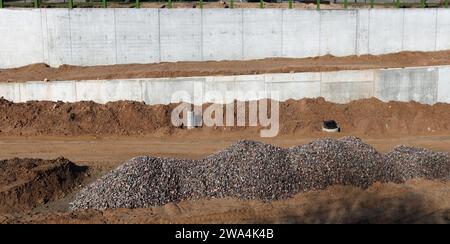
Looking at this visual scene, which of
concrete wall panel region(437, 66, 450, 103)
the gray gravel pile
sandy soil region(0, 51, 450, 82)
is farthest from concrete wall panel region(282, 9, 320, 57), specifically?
the gray gravel pile

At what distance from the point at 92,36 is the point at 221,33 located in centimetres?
578

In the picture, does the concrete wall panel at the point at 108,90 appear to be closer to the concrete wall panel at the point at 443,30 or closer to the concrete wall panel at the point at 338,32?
the concrete wall panel at the point at 338,32

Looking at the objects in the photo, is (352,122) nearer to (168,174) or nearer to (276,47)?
(276,47)

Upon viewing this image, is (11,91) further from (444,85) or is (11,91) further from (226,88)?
(444,85)

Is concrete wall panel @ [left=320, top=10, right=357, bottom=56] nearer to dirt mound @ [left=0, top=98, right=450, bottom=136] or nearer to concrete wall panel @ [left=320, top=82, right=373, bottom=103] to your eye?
concrete wall panel @ [left=320, top=82, right=373, bottom=103]

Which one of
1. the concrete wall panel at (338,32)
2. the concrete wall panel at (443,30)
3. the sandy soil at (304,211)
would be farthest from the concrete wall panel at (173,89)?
the concrete wall panel at (443,30)

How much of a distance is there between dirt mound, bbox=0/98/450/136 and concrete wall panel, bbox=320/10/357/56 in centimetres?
732

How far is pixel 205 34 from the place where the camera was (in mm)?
29547

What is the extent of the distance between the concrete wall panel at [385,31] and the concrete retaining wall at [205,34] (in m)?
0.05

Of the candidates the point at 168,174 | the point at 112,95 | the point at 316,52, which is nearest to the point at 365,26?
the point at 316,52

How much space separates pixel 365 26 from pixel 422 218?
17978 millimetres

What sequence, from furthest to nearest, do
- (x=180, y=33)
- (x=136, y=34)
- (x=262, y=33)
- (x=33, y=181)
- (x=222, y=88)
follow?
(x=262, y=33) < (x=180, y=33) < (x=136, y=34) < (x=222, y=88) < (x=33, y=181)

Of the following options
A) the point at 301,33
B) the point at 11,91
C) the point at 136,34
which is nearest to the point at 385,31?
the point at 301,33

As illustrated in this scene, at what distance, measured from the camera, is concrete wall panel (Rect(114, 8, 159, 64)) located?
94.6 feet
